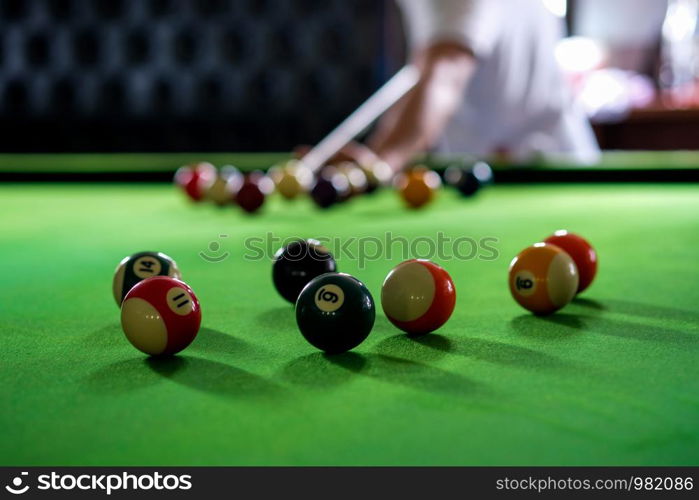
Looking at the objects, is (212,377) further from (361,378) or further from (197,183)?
(197,183)

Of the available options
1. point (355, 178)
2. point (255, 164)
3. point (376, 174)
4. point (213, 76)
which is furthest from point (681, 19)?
point (355, 178)

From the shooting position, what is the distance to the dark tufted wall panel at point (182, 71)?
8.20 meters

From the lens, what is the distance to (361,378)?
113 cm

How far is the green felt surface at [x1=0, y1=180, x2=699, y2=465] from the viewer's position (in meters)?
0.87

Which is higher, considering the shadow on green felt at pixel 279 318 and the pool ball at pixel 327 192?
the pool ball at pixel 327 192

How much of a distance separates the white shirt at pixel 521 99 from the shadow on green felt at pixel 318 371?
3.79m

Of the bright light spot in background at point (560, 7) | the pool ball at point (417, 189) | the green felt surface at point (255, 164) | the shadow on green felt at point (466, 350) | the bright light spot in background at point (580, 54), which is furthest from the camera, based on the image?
the bright light spot in background at point (580, 54)

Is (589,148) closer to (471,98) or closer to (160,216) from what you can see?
(471,98)

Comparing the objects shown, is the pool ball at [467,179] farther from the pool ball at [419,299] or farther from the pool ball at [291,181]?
the pool ball at [419,299]

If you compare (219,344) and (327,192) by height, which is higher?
(327,192)

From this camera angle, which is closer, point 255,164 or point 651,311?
point 651,311

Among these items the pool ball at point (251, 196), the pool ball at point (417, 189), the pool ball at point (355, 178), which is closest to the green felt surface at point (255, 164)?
the pool ball at point (355, 178)

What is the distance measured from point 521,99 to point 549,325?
3934 millimetres

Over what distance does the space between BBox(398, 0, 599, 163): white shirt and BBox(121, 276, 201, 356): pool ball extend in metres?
3.75
